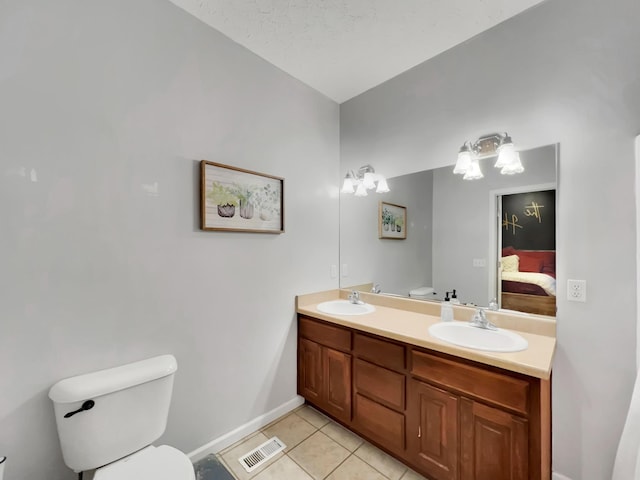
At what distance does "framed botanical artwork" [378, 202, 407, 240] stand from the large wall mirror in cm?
3

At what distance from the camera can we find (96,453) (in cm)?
117

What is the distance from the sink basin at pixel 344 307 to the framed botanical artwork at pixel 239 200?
718 millimetres

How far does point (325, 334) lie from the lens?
80.6 inches

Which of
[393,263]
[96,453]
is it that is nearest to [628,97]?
[393,263]

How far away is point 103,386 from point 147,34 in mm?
1739

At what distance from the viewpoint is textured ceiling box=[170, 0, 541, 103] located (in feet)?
5.14

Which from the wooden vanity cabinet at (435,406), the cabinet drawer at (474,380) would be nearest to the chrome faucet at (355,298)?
the wooden vanity cabinet at (435,406)

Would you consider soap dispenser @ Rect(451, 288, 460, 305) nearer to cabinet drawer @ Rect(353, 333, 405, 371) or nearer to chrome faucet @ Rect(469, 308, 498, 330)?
chrome faucet @ Rect(469, 308, 498, 330)

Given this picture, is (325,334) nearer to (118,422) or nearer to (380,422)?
(380,422)

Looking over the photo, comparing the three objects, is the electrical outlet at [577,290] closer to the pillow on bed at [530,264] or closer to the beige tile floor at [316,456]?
the pillow on bed at [530,264]

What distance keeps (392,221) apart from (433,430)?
1444mm

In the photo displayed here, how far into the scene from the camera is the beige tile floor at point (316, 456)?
5.26 ft

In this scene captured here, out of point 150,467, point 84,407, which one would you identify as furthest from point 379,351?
point 84,407

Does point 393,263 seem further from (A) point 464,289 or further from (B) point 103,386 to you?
(B) point 103,386
